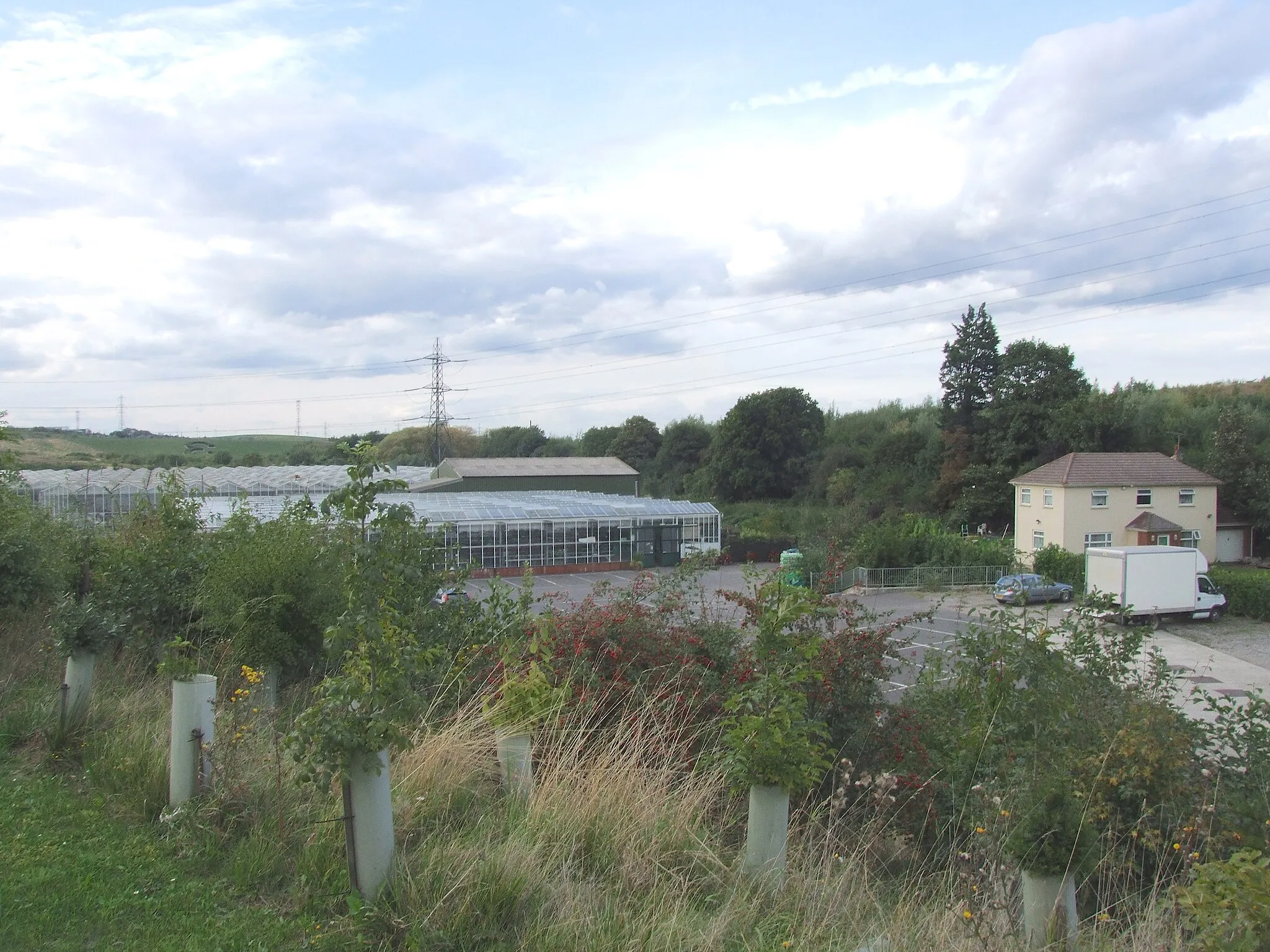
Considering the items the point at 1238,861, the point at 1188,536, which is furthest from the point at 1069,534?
the point at 1238,861

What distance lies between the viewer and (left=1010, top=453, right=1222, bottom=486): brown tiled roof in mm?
35531

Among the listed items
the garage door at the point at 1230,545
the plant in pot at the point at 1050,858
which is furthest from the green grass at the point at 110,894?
the garage door at the point at 1230,545

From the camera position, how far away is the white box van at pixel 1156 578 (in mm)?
25406

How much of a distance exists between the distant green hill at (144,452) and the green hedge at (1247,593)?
4453cm

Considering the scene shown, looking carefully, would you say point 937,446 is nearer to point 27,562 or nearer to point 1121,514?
point 1121,514

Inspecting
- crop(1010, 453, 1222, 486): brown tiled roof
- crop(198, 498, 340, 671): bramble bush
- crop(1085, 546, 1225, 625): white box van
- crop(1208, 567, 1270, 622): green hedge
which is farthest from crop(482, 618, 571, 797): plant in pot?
crop(1010, 453, 1222, 486): brown tiled roof

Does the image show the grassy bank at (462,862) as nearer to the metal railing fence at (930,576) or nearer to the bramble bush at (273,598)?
the bramble bush at (273,598)

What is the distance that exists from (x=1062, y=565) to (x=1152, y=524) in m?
5.07

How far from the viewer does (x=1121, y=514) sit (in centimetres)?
3559

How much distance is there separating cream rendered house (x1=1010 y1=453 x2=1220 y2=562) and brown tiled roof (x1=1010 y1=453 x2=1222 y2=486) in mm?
25

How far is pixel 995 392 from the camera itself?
45.8m

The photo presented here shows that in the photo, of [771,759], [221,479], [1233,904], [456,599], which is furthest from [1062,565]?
[221,479]

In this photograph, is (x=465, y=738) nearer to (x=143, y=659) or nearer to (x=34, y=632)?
(x=143, y=659)

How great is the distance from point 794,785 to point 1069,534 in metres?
35.3
